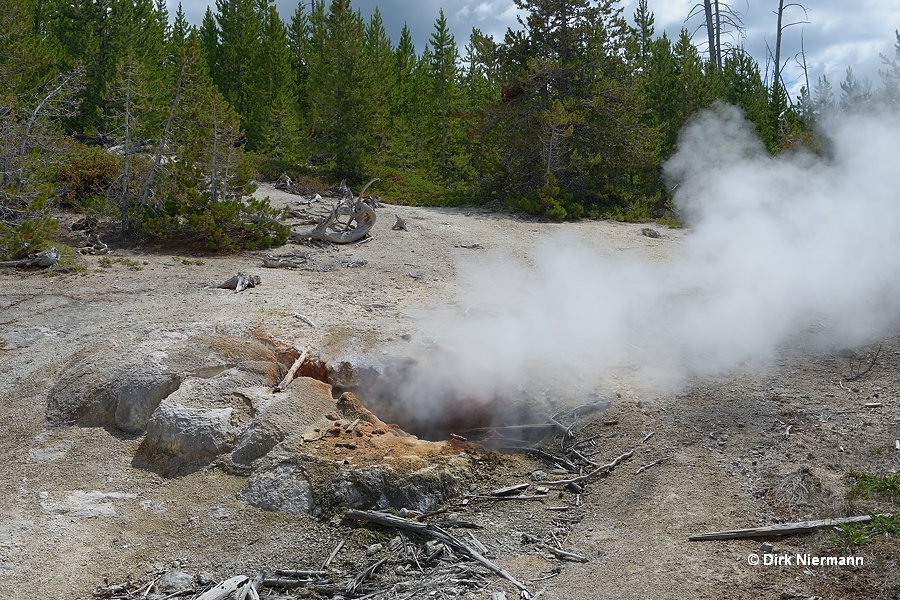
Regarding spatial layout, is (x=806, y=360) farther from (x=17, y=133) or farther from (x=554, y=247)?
(x=17, y=133)

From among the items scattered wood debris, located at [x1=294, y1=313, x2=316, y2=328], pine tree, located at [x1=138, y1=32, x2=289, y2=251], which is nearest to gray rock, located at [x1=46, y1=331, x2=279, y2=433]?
scattered wood debris, located at [x1=294, y1=313, x2=316, y2=328]

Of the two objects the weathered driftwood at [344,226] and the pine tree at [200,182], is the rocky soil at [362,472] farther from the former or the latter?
the weathered driftwood at [344,226]

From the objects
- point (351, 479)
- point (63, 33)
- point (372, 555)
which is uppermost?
point (63, 33)

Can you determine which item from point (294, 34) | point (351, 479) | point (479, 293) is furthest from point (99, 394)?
point (294, 34)

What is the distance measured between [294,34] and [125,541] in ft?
124

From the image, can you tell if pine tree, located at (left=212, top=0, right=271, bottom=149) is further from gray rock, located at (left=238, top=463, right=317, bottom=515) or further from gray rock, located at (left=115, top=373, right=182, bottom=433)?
gray rock, located at (left=238, top=463, right=317, bottom=515)

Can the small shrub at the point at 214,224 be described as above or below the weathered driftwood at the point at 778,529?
above

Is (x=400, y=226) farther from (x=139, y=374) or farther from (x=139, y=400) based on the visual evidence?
(x=139, y=400)

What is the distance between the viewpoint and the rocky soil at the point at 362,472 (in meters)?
4.80

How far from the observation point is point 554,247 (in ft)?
50.4

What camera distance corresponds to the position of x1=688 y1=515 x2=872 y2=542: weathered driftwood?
4.67 metres

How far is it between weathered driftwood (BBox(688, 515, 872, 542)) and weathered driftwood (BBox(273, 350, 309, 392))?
4.04 meters

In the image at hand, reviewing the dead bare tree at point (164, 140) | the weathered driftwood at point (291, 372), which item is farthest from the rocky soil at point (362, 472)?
the dead bare tree at point (164, 140)

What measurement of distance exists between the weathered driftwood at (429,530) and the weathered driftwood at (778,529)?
1.38 meters
